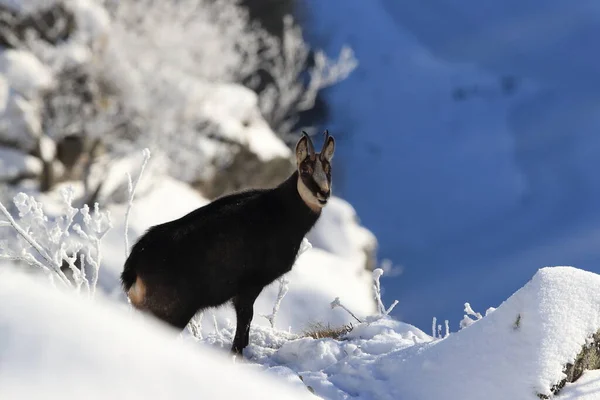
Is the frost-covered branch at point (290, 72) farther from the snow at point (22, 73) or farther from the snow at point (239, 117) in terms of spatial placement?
the snow at point (22, 73)

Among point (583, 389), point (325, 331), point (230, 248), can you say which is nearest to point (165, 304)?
point (230, 248)

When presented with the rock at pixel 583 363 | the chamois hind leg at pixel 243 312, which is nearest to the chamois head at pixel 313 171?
the chamois hind leg at pixel 243 312

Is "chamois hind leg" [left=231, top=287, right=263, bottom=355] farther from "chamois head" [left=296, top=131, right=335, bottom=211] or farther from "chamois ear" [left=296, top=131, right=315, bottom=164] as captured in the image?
"chamois ear" [left=296, top=131, right=315, bottom=164]

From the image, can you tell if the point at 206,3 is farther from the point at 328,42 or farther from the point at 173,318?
the point at 173,318

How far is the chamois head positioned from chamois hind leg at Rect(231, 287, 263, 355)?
57 centimetres

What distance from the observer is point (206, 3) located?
21406 mm

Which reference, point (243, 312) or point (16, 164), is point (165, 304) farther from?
point (16, 164)

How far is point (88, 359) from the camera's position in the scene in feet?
4.14

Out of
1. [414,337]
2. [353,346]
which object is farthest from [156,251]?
[414,337]

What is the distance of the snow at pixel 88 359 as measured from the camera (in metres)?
1.20

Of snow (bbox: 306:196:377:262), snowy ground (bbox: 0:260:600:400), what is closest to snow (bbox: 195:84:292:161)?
snow (bbox: 306:196:377:262)

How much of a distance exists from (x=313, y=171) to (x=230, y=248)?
583 mm

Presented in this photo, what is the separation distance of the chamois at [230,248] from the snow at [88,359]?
187cm

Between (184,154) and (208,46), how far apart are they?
4.48m
